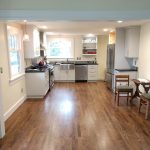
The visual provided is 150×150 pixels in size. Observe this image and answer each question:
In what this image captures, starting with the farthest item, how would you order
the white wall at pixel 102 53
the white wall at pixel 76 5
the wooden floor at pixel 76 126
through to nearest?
1. the white wall at pixel 102 53
2. the wooden floor at pixel 76 126
3. the white wall at pixel 76 5

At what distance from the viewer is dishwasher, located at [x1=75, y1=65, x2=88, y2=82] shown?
27.7ft

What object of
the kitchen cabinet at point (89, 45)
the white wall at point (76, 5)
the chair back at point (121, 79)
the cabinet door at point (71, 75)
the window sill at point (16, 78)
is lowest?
the cabinet door at point (71, 75)

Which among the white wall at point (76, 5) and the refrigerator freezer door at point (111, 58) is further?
the refrigerator freezer door at point (111, 58)

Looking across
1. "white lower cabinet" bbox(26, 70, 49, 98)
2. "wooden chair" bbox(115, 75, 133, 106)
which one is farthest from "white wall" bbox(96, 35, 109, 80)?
"white lower cabinet" bbox(26, 70, 49, 98)

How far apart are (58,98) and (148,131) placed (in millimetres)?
3116

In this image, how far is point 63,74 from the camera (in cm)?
845

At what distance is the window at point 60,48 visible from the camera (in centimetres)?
890

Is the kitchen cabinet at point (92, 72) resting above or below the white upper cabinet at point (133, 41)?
below

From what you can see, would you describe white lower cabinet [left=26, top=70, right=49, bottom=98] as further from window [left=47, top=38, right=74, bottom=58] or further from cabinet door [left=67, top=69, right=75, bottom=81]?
window [left=47, top=38, right=74, bottom=58]

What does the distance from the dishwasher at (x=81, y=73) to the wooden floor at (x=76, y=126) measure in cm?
299

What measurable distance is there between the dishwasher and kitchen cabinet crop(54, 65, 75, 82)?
20cm

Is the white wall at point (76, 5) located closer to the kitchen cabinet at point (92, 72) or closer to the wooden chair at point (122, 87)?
the wooden chair at point (122, 87)

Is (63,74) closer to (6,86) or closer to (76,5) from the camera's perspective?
(6,86)

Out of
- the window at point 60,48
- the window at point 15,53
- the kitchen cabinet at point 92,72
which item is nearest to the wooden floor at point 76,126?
the window at point 15,53
